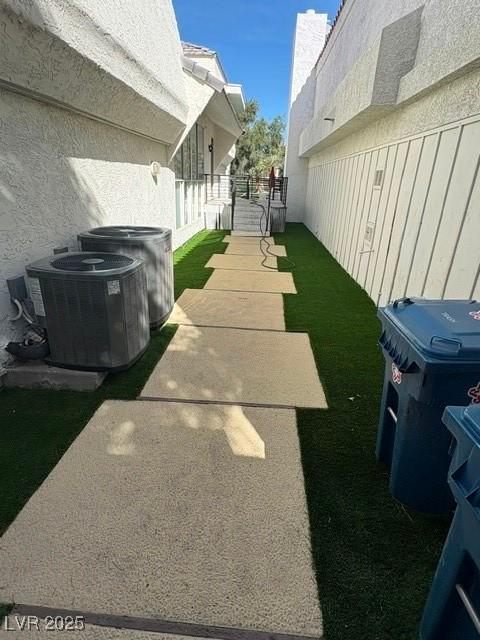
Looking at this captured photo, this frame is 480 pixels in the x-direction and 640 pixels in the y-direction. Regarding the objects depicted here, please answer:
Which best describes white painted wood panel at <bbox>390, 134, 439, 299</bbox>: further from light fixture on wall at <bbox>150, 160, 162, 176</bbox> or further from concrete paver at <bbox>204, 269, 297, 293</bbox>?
light fixture on wall at <bbox>150, 160, 162, 176</bbox>

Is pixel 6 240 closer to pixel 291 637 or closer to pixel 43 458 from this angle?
pixel 43 458

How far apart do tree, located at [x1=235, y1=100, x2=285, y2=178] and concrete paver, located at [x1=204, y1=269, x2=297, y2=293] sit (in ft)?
129

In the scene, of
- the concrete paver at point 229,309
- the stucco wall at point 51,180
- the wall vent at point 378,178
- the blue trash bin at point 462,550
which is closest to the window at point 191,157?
the stucco wall at point 51,180

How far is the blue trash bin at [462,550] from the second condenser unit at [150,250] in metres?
3.52

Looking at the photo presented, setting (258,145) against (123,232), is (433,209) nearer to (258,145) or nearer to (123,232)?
(123,232)

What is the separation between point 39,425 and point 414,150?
5.35 meters

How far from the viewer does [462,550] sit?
1188 millimetres

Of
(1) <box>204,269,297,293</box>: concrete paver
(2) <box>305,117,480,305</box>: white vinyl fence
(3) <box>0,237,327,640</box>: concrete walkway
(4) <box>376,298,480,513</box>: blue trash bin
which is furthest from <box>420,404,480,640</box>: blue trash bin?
(1) <box>204,269,297,293</box>: concrete paver

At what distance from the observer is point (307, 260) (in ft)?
30.5

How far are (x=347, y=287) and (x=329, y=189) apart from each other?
5.25m

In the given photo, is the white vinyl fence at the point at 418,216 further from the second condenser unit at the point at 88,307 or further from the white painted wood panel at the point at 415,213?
the second condenser unit at the point at 88,307

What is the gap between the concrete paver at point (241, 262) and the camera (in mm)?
8336

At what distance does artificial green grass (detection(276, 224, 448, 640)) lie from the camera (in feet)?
5.34

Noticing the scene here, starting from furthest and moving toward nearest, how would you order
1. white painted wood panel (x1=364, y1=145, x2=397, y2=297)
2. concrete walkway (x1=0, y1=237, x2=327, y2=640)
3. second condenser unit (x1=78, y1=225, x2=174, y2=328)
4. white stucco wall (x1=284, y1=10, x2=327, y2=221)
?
white stucco wall (x1=284, y1=10, x2=327, y2=221), white painted wood panel (x1=364, y1=145, x2=397, y2=297), second condenser unit (x1=78, y1=225, x2=174, y2=328), concrete walkway (x1=0, y1=237, x2=327, y2=640)
